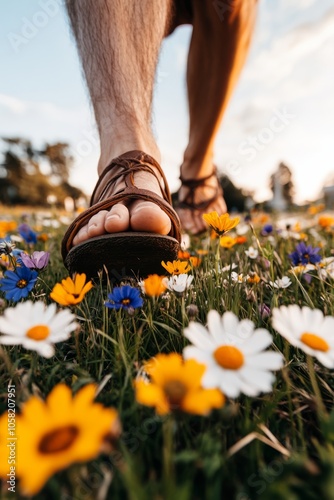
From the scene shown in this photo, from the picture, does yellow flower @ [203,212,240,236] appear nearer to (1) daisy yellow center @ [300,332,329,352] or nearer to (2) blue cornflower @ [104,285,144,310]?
(2) blue cornflower @ [104,285,144,310]

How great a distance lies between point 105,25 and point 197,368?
1105 mm

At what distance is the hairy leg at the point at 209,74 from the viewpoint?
165 centimetres

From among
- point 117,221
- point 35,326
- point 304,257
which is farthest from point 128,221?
point 304,257

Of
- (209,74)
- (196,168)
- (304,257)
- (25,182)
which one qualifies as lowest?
(304,257)

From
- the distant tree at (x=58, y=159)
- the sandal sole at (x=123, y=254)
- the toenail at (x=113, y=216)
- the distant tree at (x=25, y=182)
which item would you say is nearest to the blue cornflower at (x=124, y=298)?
the sandal sole at (x=123, y=254)

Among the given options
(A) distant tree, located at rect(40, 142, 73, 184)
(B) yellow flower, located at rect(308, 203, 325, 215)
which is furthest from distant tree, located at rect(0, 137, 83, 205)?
(B) yellow flower, located at rect(308, 203, 325, 215)

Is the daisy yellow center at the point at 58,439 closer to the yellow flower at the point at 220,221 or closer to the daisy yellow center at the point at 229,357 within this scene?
the daisy yellow center at the point at 229,357

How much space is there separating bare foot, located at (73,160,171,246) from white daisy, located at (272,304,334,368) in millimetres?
455

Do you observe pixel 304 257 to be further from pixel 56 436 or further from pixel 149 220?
pixel 56 436

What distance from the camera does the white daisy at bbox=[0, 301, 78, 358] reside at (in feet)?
1.58

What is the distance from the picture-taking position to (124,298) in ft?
2.31

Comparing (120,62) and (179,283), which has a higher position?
(120,62)

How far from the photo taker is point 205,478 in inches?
15.2

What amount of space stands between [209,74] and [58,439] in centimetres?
191
